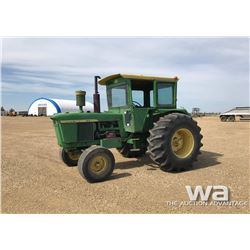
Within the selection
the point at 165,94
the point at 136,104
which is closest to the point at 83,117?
the point at 136,104

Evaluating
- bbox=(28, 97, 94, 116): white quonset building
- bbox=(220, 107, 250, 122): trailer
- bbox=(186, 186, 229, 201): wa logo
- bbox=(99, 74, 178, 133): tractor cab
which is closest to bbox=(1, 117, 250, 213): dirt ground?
bbox=(186, 186, 229, 201): wa logo

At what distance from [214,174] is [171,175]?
1.14 m

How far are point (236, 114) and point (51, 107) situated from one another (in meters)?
36.0

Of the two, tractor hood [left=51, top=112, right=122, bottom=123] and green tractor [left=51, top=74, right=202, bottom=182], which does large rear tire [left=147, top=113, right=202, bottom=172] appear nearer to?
green tractor [left=51, top=74, right=202, bottom=182]

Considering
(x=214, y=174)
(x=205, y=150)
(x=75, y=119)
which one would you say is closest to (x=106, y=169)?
(x=75, y=119)

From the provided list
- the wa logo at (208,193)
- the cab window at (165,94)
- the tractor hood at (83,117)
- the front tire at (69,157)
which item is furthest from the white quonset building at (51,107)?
the wa logo at (208,193)

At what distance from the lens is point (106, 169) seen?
654cm

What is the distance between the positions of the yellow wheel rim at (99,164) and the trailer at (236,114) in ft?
102

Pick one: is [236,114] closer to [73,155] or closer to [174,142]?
[174,142]

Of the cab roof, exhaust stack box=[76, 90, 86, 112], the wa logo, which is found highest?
the cab roof

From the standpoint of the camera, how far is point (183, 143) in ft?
25.3

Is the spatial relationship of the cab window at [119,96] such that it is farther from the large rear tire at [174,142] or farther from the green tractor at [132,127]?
the large rear tire at [174,142]

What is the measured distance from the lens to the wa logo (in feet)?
17.5

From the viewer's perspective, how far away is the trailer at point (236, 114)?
112 feet
